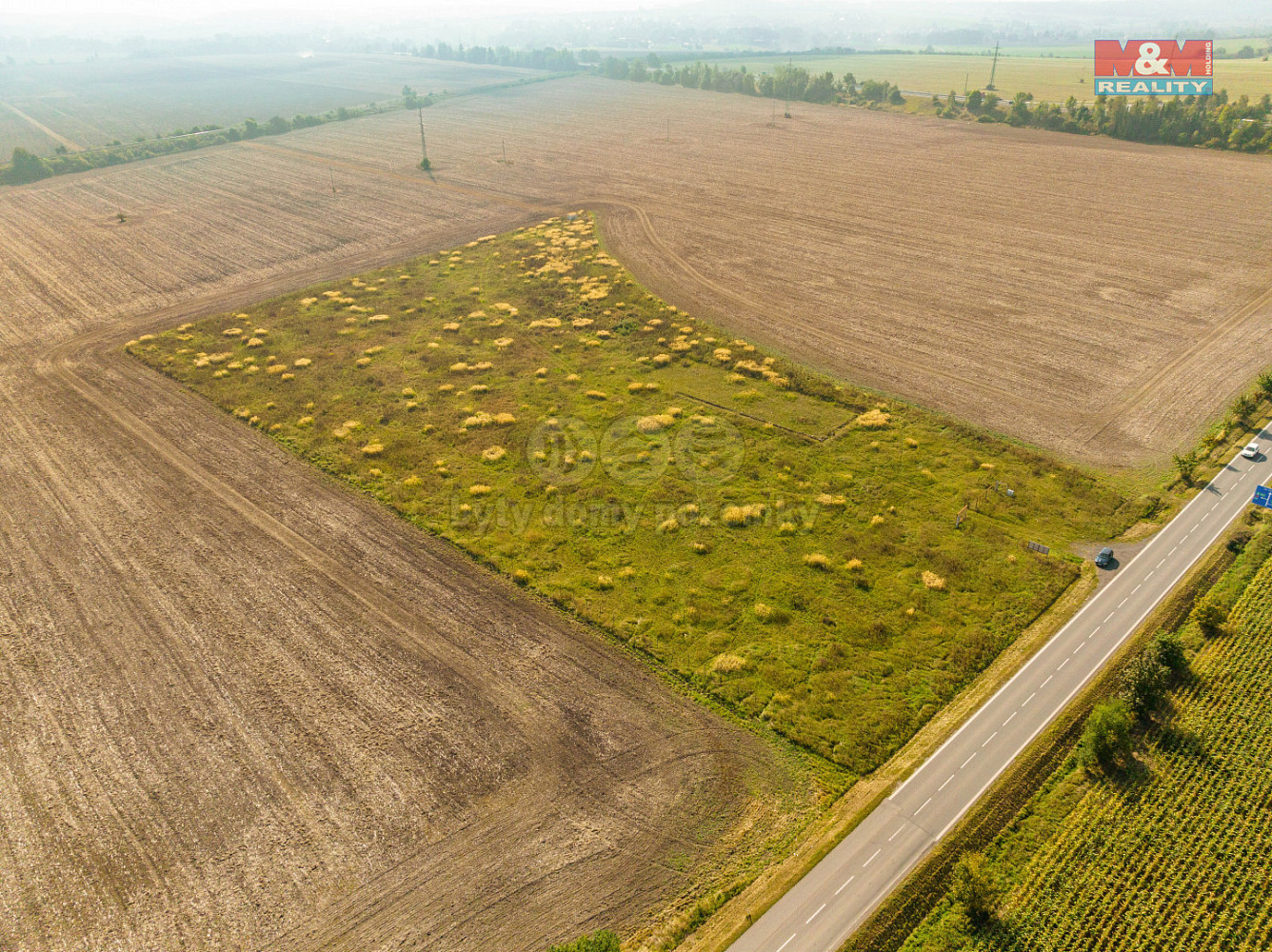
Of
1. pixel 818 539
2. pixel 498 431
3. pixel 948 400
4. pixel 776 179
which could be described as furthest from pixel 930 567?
pixel 776 179

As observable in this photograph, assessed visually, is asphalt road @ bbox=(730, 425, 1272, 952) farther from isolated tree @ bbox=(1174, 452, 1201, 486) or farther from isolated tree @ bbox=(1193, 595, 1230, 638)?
isolated tree @ bbox=(1174, 452, 1201, 486)

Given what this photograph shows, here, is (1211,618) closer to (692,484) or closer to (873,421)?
(873,421)

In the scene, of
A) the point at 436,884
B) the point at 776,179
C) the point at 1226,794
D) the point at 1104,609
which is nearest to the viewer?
the point at 436,884

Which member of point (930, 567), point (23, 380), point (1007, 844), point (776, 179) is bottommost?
point (1007, 844)

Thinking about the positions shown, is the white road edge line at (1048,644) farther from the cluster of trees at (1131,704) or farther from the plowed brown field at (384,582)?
the plowed brown field at (384,582)

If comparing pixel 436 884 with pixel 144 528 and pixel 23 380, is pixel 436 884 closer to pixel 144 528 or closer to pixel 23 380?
pixel 144 528

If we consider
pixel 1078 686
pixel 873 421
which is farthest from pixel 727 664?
pixel 873 421
